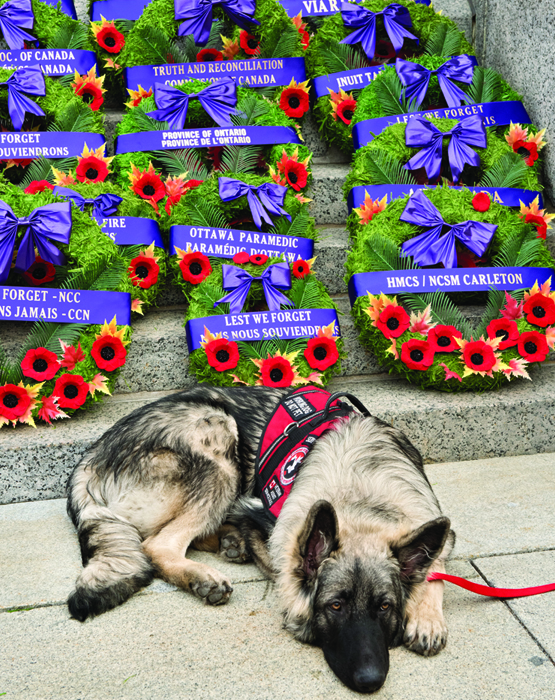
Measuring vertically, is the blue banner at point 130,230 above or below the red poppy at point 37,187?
below

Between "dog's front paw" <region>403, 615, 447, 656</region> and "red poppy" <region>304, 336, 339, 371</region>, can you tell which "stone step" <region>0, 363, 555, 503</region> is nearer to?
"red poppy" <region>304, 336, 339, 371</region>

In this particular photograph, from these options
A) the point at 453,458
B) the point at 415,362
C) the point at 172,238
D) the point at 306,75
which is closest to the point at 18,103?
the point at 172,238

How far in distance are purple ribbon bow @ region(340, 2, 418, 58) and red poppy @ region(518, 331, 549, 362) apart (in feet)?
10.6

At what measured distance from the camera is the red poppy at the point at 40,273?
4.41 metres

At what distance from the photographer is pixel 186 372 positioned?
4504 millimetres

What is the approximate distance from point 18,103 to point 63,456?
3234 millimetres

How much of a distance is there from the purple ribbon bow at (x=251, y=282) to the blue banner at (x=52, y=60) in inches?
113

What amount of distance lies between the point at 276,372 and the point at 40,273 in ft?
5.97

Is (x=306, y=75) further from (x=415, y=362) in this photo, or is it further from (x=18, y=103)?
(x=415, y=362)

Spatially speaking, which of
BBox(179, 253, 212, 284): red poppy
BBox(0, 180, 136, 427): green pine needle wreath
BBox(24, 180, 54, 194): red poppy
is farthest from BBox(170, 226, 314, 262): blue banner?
BBox(24, 180, 54, 194): red poppy

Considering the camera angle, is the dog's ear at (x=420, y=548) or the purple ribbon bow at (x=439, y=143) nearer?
the dog's ear at (x=420, y=548)

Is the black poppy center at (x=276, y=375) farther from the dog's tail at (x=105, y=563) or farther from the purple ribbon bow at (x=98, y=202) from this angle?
the purple ribbon bow at (x=98, y=202)

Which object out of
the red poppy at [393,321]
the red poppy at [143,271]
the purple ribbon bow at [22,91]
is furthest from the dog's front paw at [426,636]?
the purple ribbon bow at [22,91]

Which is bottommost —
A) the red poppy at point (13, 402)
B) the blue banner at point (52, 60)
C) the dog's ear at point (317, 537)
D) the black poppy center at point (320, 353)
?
the dog's ear at point (317, 537)
